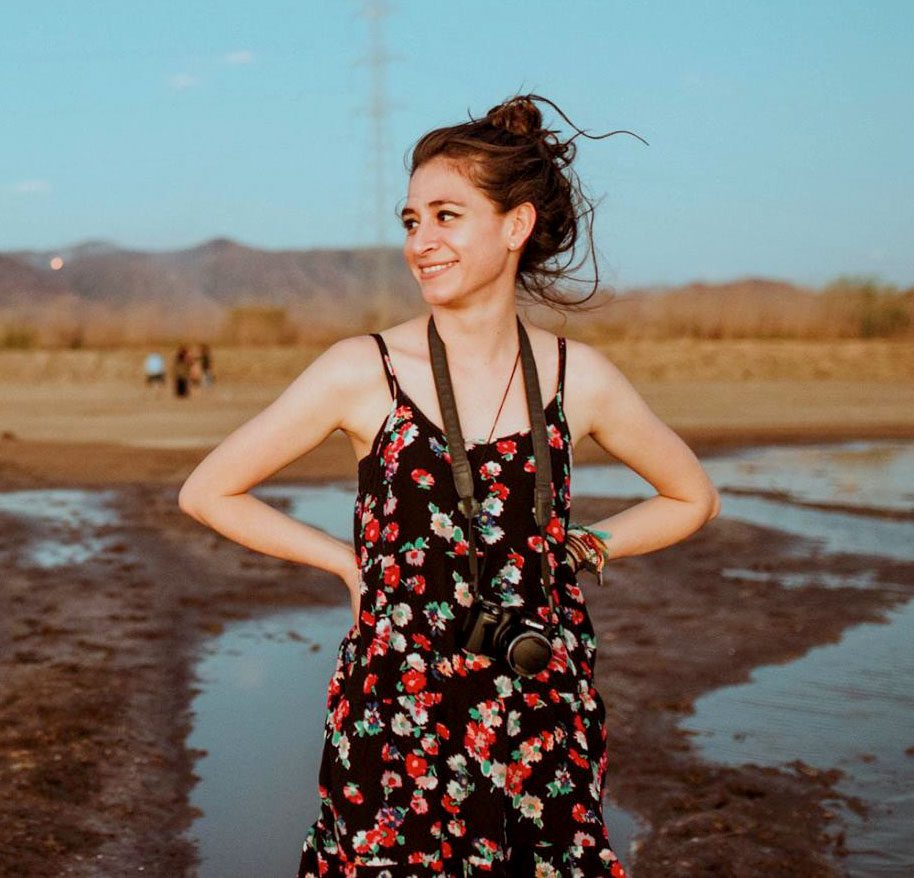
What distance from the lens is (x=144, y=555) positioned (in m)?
11.6

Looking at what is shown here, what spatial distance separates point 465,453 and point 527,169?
567 mm

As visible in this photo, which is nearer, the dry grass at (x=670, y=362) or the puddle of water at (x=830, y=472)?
the puddle of water at (x=830, y=472)

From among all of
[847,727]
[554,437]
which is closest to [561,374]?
[554,437]

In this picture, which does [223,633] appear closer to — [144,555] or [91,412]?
[144,555]

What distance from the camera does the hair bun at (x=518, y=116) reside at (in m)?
2.73

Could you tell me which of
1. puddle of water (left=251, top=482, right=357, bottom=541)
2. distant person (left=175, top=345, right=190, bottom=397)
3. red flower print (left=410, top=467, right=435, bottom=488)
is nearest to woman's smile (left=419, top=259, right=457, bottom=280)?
red flower print (left=410, top=467, right=435, bottom=488)

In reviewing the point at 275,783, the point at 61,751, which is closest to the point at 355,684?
the point at 275,783

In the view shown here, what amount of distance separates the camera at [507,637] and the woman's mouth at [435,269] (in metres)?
0.60

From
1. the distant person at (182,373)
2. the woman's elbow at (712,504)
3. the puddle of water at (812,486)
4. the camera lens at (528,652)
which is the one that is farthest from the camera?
the distant person at (182,373)

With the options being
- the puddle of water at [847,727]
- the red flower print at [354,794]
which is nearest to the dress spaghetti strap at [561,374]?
the red flower print at [354,794]

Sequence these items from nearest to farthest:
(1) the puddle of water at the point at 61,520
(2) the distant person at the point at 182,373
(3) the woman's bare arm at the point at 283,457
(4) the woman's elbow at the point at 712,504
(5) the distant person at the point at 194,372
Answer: (3) the woman's bare arm at the point at 283,457, (4) the woman's elbow at the point at 712,504, (1) the puddle of water at the point at 61,520, (2) the distant person at the point at 182,373, (5) the distant person at the point at 194,372

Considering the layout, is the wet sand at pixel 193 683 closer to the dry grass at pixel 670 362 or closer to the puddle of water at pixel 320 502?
the puddle of water at pixel 320 502

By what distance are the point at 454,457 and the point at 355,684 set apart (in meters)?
0.41

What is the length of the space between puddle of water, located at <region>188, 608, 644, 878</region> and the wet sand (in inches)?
3.8
